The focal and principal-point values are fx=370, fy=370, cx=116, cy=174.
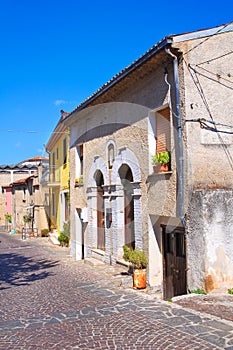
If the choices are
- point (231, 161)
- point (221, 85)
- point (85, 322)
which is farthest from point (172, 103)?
point (85, 322)

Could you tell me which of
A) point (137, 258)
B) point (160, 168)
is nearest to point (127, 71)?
point (160, 168)

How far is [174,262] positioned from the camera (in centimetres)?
919

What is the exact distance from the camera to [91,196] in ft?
46.5

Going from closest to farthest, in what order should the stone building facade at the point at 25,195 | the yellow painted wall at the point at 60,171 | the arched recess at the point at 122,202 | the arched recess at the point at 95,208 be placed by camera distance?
the arched recess at the point at 122,202, the arched recess at the point at 95,208, the yellow painted wall at the point at 60,171, the stone building facade at the point at 25,195

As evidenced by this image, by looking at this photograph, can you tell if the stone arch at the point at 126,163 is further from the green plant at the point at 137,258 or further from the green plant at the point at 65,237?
the green plant at the point at 65,237

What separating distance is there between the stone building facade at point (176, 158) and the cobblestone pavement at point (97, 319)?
115cm

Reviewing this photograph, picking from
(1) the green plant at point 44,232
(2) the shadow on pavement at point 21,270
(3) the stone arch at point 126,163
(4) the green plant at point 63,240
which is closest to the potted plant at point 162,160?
(3) the stone arch at point 126,163

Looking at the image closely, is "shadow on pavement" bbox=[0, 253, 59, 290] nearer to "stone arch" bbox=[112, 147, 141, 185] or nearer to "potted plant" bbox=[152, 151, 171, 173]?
"stone arch" bbox=[112, 147, 141, 185]

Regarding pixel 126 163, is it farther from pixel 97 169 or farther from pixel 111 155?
pixel 97 169

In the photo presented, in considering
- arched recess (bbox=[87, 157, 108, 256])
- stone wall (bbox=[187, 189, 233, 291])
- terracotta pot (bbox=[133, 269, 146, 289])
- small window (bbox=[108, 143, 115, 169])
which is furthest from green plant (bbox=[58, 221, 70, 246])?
stone wall (bbox=[187, 189, 233, 291])

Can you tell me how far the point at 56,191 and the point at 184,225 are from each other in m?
17.4

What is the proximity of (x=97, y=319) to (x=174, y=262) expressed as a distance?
3.21 metres

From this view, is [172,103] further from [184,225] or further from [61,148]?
[61,148]

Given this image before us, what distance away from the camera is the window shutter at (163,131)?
897 centimetres
